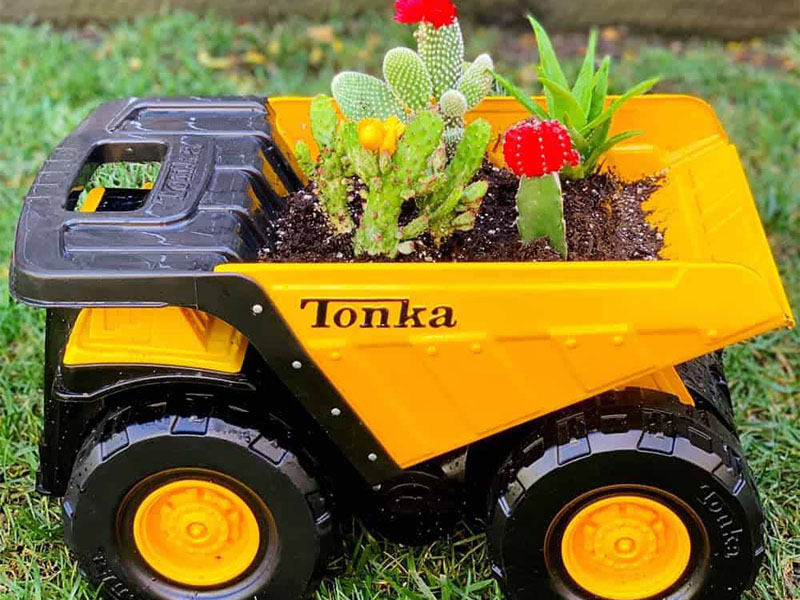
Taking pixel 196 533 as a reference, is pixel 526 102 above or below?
above

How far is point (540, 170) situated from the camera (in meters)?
1.65

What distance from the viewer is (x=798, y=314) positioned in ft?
8.79

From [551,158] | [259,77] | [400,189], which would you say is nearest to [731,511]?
[551,158]

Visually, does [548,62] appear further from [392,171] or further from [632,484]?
[632,484]

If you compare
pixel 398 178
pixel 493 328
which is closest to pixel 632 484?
pixel 493 328

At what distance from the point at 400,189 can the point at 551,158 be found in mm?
250

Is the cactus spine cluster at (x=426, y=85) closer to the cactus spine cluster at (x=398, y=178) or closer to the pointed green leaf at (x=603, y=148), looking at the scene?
the cactus spine cluster at (x=398, y=178)

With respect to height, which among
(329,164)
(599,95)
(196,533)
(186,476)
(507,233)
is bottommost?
(196,533)

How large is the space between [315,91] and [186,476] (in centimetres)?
219

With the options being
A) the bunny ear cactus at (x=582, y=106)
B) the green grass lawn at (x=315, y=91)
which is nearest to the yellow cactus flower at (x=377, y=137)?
the bunny ear cactus at (x=582, y=106)

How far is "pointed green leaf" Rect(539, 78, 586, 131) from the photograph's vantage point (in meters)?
1.82

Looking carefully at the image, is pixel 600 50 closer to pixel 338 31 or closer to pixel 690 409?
pixel 338 31

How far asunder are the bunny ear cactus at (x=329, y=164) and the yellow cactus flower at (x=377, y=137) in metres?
0.07

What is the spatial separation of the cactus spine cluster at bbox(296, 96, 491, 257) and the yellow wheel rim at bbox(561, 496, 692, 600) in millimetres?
543
